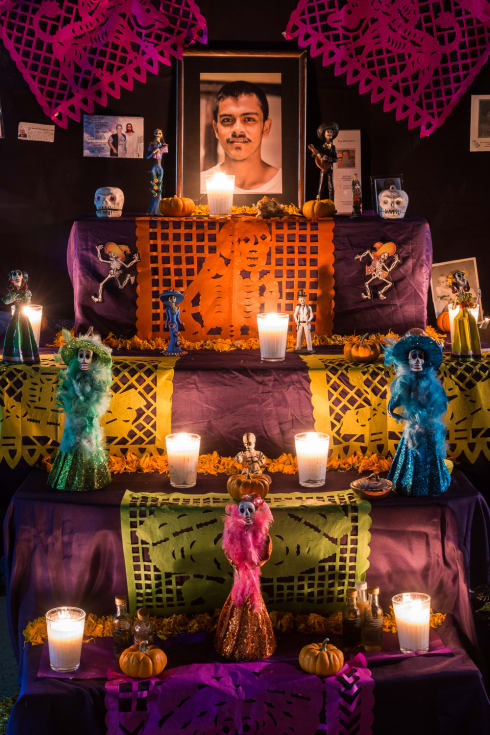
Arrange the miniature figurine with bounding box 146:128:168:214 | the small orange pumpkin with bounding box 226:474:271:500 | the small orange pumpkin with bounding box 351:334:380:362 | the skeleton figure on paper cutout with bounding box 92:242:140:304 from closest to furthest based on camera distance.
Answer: the small orange pumpkin with bounding box 226:474:271:500 < the small orange pumpkin with bounding box 351:334:380:362 < the skeleton figure on paper cutout with bounding box 92:242:140:304 < the miniature figurine with bounding box 146:128:168:214

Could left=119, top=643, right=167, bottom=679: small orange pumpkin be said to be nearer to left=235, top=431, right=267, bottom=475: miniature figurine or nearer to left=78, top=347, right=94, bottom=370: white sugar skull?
left=235, top=431, right=267, bottom=475: miniature figurine

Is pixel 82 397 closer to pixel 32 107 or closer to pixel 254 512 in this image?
pixel 254 512

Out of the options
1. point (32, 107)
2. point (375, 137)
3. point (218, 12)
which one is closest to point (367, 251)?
point (375, 137)

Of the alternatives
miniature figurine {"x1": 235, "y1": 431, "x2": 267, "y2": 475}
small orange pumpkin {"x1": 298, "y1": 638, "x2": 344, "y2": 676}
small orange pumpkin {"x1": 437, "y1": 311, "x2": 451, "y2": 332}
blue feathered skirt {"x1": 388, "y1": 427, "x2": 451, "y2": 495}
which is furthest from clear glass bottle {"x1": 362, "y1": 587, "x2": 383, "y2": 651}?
small orange pumpkin {"x1": 437, "y1": 311, "x2": 451, "y2": 332}

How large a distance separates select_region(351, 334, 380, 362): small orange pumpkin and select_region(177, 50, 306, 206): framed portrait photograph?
1.89 m

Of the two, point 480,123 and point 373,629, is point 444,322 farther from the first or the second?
point 373,629

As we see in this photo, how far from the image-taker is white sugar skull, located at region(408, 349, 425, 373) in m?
3.73

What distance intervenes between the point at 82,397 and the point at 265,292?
1.23 metres

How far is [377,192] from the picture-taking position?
497 centimetres

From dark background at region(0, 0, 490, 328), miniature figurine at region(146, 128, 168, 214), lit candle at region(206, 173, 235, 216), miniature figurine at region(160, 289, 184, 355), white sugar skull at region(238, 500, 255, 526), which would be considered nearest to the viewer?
white sugar skull at region(238, 500, 255, 526)

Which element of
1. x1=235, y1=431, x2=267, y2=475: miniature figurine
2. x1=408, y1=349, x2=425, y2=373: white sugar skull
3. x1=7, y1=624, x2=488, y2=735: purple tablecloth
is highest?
x1=408, y1=349, x2=425, y2=373: white sugar skull

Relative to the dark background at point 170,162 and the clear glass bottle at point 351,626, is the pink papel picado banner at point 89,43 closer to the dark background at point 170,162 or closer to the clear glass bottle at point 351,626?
the dark background at point 170,162

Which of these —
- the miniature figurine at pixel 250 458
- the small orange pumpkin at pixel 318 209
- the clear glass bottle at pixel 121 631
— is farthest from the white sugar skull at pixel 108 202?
the clear glass bottle at pixel 121 631

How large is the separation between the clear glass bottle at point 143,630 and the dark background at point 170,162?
116 inches
